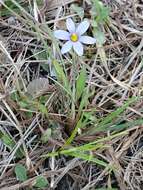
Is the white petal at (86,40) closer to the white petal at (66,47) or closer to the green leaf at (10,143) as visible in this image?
the white petal at (66,47)

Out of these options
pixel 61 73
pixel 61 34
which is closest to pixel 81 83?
pixel 61 73

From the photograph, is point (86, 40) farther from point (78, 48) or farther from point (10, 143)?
point (10, 143)

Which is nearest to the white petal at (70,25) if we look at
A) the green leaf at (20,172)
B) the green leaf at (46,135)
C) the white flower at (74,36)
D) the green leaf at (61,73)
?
the white flower at (74,36)

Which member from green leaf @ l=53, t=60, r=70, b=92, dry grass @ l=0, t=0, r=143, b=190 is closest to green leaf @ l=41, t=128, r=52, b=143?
dry grass @ l=0, t=0, r=143, b=190

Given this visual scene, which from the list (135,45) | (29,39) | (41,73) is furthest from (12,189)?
(135,45)

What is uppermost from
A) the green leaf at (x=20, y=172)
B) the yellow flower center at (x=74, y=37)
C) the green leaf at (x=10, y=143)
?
the yellow flower center at (x=74, y=37)

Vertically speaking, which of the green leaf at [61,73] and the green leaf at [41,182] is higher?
the green leaf at [61,73]
